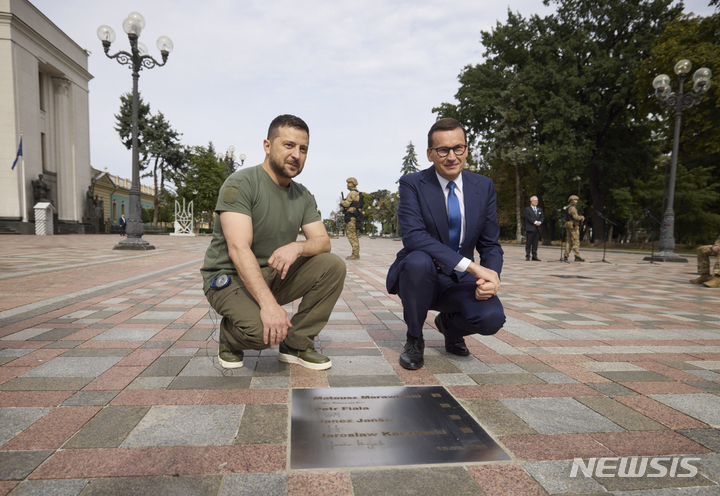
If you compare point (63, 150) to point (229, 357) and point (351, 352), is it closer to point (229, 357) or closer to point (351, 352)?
point (229, 357)

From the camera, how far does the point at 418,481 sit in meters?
1.52

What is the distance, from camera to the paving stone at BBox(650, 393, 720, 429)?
211cm

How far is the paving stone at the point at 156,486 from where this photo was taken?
141 centimetres

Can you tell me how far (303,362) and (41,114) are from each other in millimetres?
38910

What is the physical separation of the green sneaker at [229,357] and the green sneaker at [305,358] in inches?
12.2

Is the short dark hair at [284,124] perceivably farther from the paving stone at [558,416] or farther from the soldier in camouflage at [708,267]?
the soldier in camouflage at [708,267]

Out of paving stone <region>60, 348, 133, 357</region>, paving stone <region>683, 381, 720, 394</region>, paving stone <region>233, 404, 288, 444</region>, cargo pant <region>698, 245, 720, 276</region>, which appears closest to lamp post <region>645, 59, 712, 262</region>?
cargo pant <region>698, 245, 720, 276</region>

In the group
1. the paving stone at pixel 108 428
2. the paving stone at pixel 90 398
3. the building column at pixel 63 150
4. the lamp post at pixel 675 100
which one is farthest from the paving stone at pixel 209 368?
the building column at pixel 63 150

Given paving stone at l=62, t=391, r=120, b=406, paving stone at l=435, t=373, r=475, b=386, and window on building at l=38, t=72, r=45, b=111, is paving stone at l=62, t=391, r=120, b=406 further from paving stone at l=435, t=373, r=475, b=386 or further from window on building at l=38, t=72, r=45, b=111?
window on building at l=38, t=72, r=45, b=111

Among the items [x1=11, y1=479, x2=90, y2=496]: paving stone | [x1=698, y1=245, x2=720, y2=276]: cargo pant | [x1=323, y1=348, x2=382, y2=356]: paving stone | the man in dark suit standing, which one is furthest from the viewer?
the man in dark suit standing

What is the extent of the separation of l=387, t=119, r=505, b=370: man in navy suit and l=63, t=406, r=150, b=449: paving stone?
1.68 m

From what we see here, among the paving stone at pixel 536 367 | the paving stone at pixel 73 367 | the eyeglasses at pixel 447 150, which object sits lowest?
the paving stone at pixel 536 367

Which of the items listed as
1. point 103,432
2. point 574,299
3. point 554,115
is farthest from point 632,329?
point 554,115

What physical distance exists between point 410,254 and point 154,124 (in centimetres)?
5360
